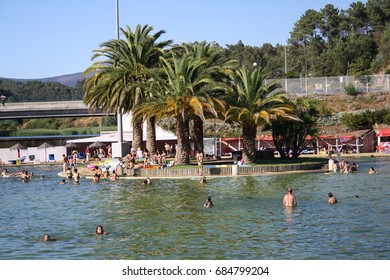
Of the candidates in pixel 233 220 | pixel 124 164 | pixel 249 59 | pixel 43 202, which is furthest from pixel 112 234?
pixel 249 59

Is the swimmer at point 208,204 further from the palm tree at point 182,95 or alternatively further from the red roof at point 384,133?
the red roof at point 384,133

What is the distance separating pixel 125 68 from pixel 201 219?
2626 centimetres

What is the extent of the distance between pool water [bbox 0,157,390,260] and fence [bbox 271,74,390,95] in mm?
43635

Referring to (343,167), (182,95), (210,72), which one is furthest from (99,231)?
(343,167)

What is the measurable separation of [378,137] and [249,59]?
8838cm

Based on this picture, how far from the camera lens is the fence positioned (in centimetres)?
8800

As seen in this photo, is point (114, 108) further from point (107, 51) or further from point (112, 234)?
point (112, 234)

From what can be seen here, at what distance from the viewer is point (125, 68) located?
175ft

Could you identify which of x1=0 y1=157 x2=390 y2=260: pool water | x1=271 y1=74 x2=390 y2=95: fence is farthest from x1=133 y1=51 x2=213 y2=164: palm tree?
x1=271 y1=74 x2=390 y2=95: fence

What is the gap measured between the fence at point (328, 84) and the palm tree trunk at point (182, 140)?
40.4m

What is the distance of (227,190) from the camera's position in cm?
3856

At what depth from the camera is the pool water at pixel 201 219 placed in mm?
22625

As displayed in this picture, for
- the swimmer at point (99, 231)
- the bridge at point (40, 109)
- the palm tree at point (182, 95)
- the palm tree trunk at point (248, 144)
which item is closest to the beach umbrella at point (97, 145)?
the palm tree at point (182, 95)

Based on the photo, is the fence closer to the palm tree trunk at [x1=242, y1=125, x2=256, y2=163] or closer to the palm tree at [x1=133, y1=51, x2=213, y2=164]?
the palm tree trunk at [x1=242, y1=125, x2=256, y2=163]
